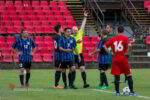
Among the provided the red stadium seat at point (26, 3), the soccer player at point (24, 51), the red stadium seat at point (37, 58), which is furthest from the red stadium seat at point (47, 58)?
the soccer player at point (24, 51)

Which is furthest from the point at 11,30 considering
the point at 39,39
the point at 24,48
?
the point at 24,48

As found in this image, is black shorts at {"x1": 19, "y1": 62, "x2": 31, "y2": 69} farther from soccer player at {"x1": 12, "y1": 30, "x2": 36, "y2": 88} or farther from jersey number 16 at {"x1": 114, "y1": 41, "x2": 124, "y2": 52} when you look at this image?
jersey number 16 at {"x1": 114, "y1": 41, "x2": 124, "y2": 52}

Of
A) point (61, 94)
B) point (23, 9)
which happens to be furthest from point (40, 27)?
point (61, 94)

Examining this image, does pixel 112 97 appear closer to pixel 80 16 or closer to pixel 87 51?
pixel 87 51

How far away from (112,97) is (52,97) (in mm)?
1606

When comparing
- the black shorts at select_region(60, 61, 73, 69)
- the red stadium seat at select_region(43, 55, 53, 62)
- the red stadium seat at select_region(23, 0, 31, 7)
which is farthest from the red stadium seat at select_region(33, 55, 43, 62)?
the black shorts at select_region(60, 61, 73, 69)

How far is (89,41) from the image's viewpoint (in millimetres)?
34062

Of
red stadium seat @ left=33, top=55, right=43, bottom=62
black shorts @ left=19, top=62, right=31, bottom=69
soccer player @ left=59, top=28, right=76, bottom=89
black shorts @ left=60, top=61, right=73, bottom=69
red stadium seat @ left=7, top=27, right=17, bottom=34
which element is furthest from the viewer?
red stadium seat @ left=7, top=27, right=17, bottom=34

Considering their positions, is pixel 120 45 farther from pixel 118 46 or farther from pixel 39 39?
pixel 39 39

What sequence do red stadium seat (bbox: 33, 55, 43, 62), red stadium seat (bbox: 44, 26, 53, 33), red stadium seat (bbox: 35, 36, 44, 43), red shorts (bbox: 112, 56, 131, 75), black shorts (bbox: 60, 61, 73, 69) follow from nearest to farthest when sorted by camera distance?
red shorts (bbox: 112, 56, 131, 75)
black shorts (bbox: 60, 61, 73, 69)
red stadium seat (bbox: 33, 55, 43, 62)
red stadium seat (bbox: 35, 36, 44, 43)
red stadium seat (bbox: 44, 26, 53, 33)

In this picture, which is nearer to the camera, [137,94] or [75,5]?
[137,94]

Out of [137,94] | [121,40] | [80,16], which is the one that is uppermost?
[80,16]

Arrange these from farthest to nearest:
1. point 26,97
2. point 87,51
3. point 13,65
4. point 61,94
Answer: point 87,51 < point 13,65 < point 61,94 < point 26,97

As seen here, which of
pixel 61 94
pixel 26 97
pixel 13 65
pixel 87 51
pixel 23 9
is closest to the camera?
pixel 26 97
